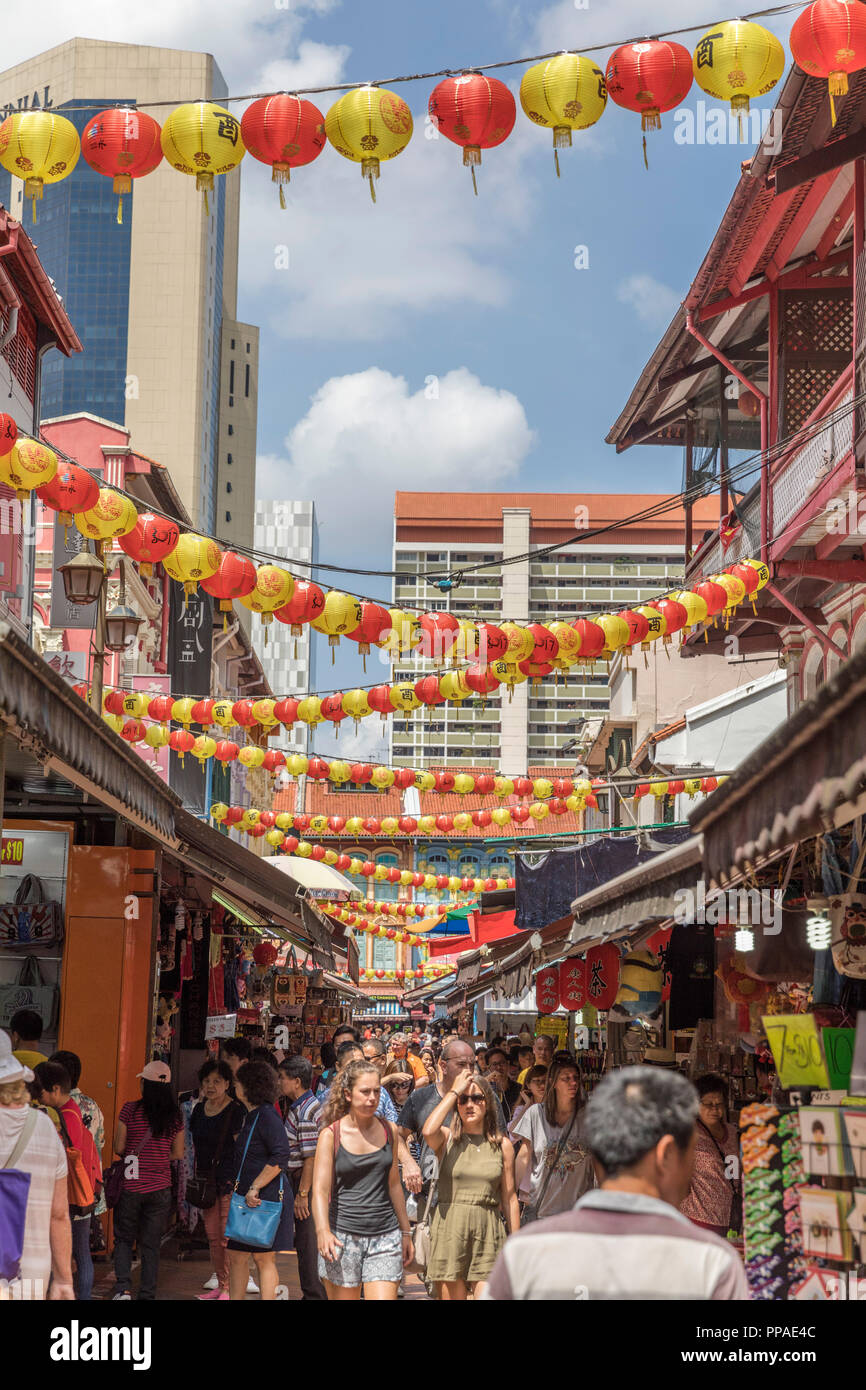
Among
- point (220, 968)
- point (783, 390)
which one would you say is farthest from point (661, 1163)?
point (220, 968)

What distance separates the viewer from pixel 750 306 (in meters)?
15.8

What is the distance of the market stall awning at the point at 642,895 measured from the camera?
271 inches

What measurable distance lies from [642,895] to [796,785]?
333 centimetres

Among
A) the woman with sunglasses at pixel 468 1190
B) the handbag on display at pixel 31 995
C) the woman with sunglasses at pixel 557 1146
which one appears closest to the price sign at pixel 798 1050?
the woman with sunglasses at pixel 468 1190

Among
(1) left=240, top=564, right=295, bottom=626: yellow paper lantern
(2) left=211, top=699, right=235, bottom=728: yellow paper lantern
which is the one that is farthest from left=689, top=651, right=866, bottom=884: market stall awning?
(2) left=211, top=699, right=235, bottom=728: yellow paper lantern

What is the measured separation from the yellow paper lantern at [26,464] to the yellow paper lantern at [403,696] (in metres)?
6.60

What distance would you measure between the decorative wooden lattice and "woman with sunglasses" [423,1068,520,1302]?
8925 mm

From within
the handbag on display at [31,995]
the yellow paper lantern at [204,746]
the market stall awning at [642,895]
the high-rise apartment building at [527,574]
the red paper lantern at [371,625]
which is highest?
the high-rise apartment building at [527,574]

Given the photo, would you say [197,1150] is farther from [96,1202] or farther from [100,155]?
[100,155]

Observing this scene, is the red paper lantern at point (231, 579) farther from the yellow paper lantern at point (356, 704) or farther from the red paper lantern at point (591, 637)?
the yellow paper lantern at point (356, 704)

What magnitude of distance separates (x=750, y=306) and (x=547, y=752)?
100955 millimetres

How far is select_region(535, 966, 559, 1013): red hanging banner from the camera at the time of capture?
1653 cm

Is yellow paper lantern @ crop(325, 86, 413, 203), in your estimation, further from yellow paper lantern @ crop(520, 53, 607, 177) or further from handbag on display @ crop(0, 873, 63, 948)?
handbag on display @ crop(0, 873, 63, 948)

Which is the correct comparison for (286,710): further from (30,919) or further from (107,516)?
(107,516)
